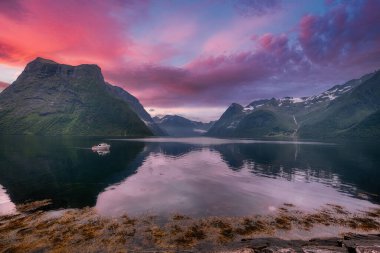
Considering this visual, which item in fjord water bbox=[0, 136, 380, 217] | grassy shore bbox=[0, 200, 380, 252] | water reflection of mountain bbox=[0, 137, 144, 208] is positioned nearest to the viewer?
grassy shore bbox=[0, 200, 380, 252]

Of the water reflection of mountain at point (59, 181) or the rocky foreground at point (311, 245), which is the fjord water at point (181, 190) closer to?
the water reflection of mountain at point (59, 181)

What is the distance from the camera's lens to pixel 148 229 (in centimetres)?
3500

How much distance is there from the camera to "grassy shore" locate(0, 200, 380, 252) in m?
29.5

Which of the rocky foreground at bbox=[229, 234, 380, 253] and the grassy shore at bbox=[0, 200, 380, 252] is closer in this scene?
the rocky foreground at bbox=[229, 234, 380, 253]

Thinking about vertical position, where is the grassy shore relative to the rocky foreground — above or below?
below

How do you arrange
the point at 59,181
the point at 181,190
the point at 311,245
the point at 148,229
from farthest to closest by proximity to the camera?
the point at 59,181, the point at 181,190, the point at 148,229, the point at 311,245

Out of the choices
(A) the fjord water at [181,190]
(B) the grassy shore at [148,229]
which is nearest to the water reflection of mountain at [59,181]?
(A) the fjord water at [181,190]

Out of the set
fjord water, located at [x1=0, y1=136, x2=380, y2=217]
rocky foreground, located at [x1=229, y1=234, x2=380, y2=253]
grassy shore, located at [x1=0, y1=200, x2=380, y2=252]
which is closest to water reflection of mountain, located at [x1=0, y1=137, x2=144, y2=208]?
fjord water, located at [x1=0, y1=136, x2=380, y2=217]

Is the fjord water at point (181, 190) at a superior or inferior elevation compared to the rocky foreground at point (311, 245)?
inferior

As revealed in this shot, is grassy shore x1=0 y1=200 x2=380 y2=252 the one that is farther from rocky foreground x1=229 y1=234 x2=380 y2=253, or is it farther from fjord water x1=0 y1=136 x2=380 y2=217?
fjord water x1=0 y1=136 x2=380 y2=217

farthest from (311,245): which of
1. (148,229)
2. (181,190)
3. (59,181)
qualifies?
(59,181)

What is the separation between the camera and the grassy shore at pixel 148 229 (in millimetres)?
29484

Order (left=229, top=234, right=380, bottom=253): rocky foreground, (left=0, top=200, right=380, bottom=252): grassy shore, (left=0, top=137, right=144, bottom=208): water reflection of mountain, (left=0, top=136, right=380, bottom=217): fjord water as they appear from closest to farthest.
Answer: (left=229, top=234, right=380, bottom=253): rocky foreground < (left=0, top=200, right=380, bottom=252): grassy shore < (left=0, top=136, right=380, bottom=217): fjord water < (left=0, top=137, right=144, bottom=208): water reflection of mountain

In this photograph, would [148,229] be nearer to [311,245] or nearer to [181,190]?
[311,245]
